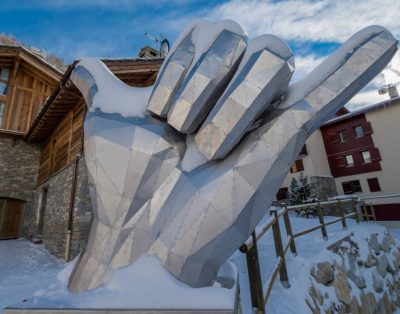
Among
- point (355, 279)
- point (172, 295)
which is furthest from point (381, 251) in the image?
point (172, 295)

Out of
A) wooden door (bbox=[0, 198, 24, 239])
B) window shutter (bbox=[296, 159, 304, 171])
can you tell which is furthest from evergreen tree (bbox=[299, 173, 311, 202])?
wooden door (bbox=[0, 198, 24, 239])

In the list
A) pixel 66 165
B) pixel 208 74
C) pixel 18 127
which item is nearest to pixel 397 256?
pixel 208 74

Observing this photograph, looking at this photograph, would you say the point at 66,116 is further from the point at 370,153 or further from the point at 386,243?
the point at 370,153

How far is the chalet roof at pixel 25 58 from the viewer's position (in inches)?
434

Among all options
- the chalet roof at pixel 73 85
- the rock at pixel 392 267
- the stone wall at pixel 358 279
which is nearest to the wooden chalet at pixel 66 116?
the chalet roof at pixel 73 85

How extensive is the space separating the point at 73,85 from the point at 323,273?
24.4 feet

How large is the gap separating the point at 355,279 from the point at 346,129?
16.1 m

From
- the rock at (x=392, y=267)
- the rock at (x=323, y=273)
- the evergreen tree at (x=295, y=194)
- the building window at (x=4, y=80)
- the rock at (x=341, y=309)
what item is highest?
the building window at (x=4, y=80)

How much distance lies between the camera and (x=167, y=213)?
123 cm

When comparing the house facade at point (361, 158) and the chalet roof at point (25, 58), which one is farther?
the house facade at point (361, 158)

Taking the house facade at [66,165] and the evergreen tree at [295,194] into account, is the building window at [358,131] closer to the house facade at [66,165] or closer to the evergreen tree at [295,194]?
the evergreen tree at [295,194]

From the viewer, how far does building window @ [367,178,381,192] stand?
14.8m

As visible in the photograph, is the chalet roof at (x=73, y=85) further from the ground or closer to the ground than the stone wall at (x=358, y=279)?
further from the ground

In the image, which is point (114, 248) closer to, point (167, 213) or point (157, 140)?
point (167, 213)
